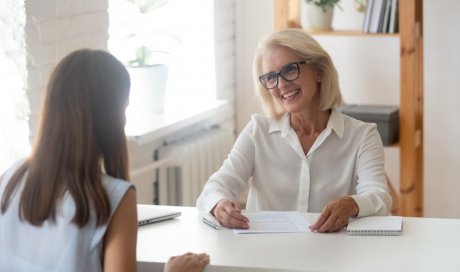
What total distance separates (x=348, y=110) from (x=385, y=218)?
1.85m

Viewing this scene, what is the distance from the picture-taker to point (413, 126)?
4227 millimetres

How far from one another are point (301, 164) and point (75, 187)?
127cm

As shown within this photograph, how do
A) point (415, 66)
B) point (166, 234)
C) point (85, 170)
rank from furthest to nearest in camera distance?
point (415, 66), point (166, 234), point (85, 170)

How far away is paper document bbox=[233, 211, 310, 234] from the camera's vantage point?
2502 millimetres

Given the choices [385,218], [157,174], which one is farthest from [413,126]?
[385,218]

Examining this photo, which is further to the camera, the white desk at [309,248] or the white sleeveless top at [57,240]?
the white desk at [309,248]

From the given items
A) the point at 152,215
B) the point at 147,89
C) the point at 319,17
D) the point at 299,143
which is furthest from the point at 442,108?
the point at 152,215

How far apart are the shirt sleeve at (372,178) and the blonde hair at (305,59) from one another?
178 mm

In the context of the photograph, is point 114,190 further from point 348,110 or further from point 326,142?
point 348,110

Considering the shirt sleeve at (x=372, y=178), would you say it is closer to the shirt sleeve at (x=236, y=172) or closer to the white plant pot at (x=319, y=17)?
the shirt sleeve at (x=236, y=172)

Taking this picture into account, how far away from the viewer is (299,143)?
3.00 m

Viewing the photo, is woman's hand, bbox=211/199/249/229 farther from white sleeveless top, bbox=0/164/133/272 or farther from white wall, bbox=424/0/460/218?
white wall, bbox=424/0/460/218

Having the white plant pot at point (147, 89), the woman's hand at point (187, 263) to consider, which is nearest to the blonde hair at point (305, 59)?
the woman's hand at point (187, 263)

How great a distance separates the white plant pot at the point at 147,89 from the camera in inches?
160
